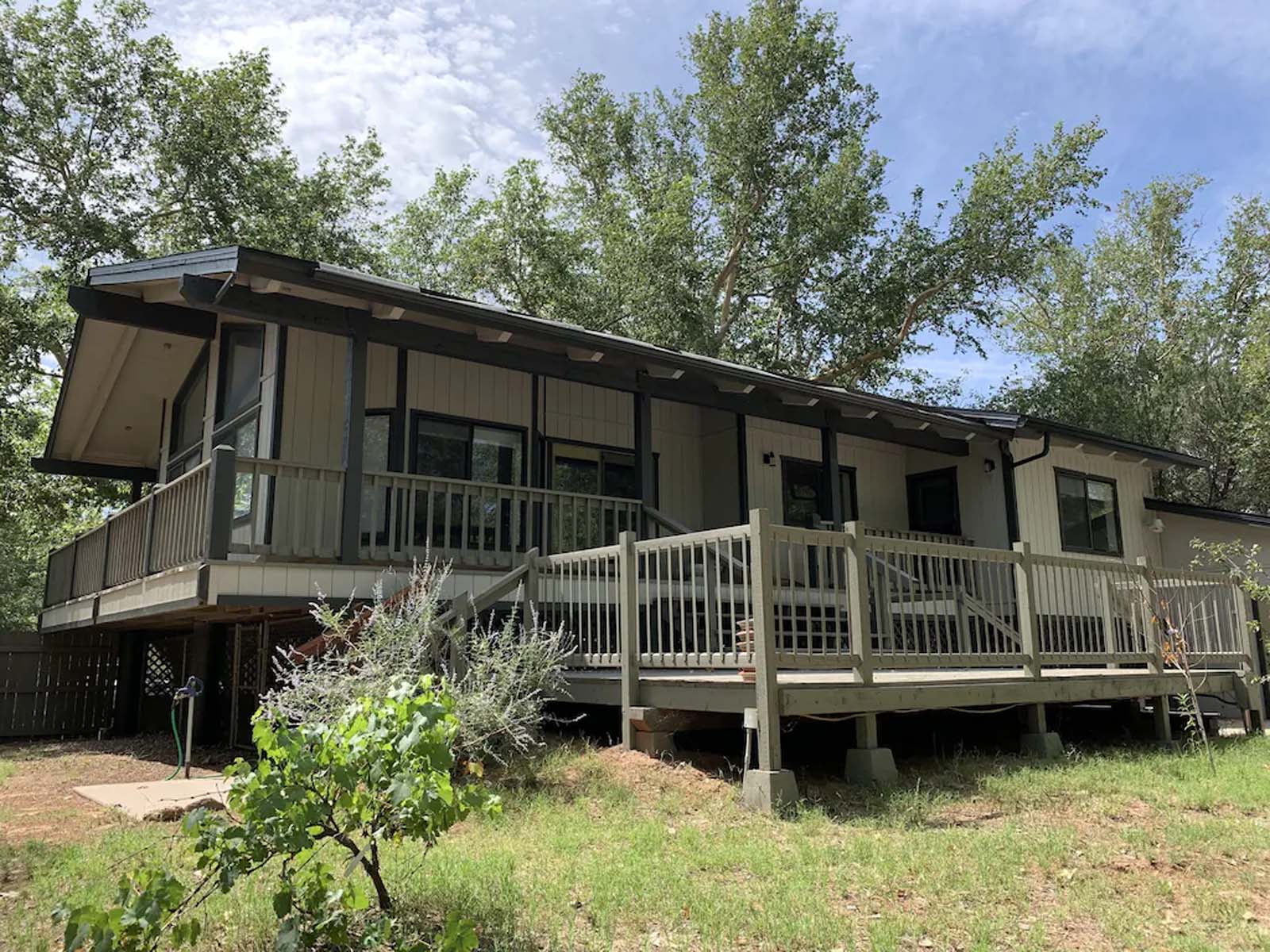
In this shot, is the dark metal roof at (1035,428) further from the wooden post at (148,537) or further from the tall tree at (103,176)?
the tall tree at (103,176)

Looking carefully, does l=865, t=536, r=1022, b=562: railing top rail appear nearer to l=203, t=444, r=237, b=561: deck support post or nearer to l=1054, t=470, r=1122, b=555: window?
l=203, t=444, r=237, b=561: deck support post

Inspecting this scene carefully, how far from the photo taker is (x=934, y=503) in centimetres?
1609

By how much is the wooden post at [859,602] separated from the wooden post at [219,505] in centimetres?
510

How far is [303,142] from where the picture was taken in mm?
26156

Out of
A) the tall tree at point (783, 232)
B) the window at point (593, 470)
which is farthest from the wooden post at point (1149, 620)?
the tall tree at point (783, 232)

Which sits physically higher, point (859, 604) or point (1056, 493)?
point (1056, 493)

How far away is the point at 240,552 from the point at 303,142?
68.3ft

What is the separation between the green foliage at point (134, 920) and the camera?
2975 mm

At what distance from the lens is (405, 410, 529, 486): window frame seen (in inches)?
457

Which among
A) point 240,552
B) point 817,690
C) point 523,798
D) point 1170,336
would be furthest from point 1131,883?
point 1170,336

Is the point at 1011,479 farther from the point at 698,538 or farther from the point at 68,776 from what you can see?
the point at 68,776

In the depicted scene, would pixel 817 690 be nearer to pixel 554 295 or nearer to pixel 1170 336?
pixel 554 295

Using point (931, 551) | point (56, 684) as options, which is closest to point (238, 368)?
point (56, 684)

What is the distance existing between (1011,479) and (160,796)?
12.2 metres
